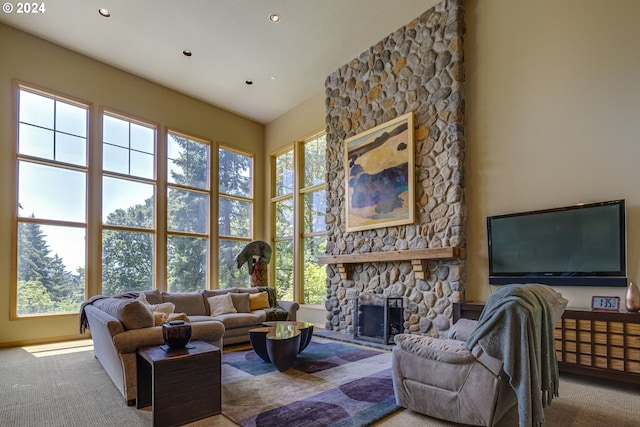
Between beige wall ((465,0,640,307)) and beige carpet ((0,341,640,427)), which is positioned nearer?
beige carpet ((0,341,640,427))

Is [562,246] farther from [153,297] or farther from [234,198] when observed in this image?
[234,198]

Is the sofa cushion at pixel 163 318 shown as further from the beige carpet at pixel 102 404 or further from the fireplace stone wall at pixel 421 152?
the fireplace stone wall at pixel 421 152

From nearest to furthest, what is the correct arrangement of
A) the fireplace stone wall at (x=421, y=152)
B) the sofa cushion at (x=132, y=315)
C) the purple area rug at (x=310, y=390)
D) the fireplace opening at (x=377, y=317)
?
the purple area rug at (x=310, y=390)
the sofa cushion at (x=132, y=315)
the fireplace stone wall at (x=421, y=152)
the fireplace opening at (x=377, y=317)

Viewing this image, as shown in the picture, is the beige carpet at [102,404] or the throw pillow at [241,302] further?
the throw pillow at [241,302]

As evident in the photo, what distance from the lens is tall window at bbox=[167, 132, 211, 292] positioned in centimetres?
736

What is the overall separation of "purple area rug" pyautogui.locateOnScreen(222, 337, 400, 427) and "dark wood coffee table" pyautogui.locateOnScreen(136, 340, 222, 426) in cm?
22

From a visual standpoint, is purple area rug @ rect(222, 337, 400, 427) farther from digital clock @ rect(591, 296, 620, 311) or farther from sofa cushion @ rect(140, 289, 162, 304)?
digital clock @ rect(591, 296, 620, 311)

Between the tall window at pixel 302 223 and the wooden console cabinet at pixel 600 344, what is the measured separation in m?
4.40

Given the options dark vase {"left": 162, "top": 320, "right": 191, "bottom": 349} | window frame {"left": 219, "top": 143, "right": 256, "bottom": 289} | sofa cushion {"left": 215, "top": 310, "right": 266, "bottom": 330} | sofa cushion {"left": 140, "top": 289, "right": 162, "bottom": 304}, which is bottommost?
sofa cushion {"left": 215, "top": 310, "right": 266, "bottom": 330}

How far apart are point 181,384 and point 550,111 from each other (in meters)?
4.78

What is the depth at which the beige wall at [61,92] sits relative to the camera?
5.48 metres

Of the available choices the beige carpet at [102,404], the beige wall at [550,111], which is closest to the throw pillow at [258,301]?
the beige carpet at [102,404]

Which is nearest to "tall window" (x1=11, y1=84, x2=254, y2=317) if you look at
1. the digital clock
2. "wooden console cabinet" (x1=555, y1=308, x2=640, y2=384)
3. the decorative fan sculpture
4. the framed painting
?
the decorative fan sculpture

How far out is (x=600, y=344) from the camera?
11.3ft
